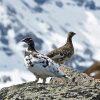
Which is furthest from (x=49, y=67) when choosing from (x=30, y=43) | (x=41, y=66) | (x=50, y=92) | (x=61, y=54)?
(x=61, y=54)

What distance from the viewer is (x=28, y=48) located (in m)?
12.6

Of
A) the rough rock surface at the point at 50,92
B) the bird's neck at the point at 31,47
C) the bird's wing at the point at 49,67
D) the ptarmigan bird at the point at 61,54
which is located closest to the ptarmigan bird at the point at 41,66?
the bird's wing at the point at 49,67

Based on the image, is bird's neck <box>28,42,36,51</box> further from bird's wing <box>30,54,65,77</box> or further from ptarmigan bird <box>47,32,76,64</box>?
ptarmigan bird <box>47,32,76,64</box>

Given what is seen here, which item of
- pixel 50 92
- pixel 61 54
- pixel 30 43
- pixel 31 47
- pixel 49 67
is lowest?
pixel 50 92

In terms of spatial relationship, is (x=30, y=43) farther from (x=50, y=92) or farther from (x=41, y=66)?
(x=50, y=92)

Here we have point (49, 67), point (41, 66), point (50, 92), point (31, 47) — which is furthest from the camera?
point (31, 47)

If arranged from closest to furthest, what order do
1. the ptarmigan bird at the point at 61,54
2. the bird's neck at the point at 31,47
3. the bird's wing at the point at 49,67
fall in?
the bird's wing at the point at 49,67 → the bird's neck at the point at 31,47 → the ptarmigan bird at the point at 61,54

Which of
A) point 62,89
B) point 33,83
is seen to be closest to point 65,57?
point 33,83

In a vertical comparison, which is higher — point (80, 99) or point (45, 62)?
point (45, 62)

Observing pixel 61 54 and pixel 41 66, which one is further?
pixel 61 54

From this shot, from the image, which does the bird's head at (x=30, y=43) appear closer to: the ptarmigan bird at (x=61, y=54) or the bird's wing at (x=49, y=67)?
the bird's wing at (x=49, y=67)

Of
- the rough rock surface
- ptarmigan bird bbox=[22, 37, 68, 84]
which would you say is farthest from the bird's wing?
the rough rock surface

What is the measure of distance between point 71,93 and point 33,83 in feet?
5.51

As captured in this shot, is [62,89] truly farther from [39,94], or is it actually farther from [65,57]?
[65,57]
